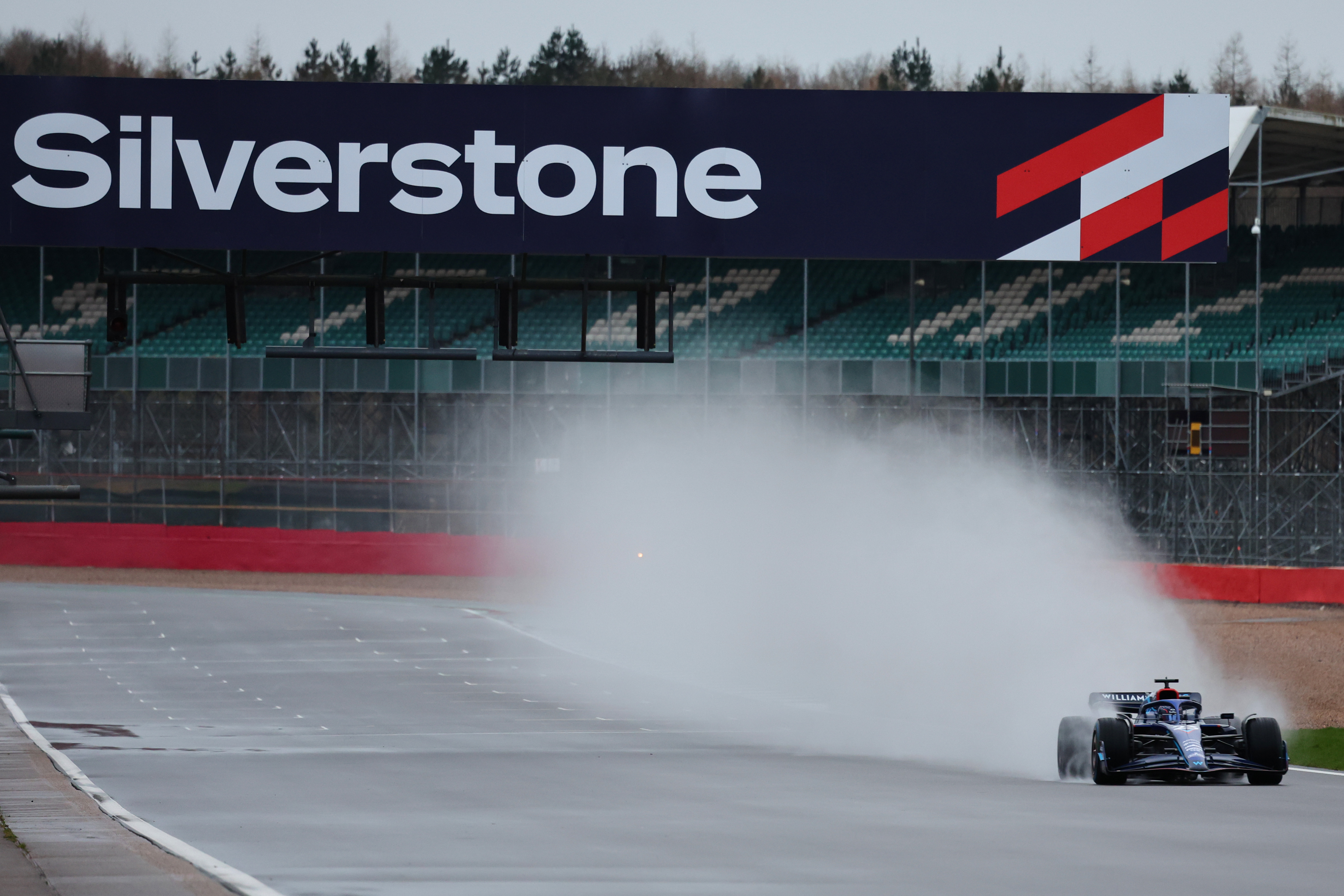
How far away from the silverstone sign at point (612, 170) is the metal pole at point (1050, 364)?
22.7m

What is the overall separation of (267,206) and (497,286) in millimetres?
2762

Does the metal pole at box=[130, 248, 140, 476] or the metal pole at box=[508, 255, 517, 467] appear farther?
the metal pole at box=[130, 248, 140, 476]

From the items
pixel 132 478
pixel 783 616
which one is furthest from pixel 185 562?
pixel 783 616

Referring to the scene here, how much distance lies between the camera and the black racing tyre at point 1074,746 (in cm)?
1641

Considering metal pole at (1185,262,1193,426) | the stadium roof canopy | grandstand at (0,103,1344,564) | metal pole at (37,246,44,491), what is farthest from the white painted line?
the stadium roof canopy

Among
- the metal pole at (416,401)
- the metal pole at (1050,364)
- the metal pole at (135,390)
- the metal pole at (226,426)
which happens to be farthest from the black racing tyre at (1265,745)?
the metal pole at (135,390)

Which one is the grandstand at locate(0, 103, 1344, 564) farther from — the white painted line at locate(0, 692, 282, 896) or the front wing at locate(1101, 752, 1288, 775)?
the white painted line at locate(0, 692, 282, 896)

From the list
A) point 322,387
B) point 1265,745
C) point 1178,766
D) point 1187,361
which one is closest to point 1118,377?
point 1187,361

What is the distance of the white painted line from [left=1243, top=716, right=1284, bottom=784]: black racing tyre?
9.32 m

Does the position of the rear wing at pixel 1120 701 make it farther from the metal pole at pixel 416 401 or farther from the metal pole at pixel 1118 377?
the metal pole at pixel 416 401

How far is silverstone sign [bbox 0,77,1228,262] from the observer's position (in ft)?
62.6

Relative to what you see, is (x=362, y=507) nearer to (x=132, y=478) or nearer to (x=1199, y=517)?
(x=132, y=478)

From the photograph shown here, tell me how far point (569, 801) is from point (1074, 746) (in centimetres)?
488

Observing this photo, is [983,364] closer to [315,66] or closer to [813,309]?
[813,309]
